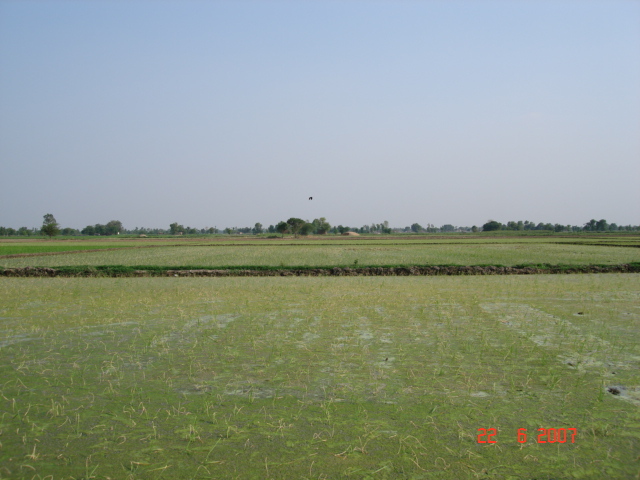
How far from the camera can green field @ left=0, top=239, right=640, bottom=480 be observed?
345 centimetres

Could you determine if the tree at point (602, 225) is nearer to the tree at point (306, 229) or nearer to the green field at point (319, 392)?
the tree at point (306, 229)

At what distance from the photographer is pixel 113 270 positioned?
64.4 ft

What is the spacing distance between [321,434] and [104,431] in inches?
74.1

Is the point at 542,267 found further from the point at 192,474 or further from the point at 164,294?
the point at 192,474

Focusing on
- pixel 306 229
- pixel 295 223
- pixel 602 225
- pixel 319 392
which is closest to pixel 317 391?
pixel 319 392

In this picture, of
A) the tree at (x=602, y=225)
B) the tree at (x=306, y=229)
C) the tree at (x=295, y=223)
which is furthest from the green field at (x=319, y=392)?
the tree at (x=602, y=225)

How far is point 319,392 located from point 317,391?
41 mm

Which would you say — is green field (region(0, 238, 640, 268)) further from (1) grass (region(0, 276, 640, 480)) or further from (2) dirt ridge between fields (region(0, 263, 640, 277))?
(1) grass (region(0, 276, 640, 480))

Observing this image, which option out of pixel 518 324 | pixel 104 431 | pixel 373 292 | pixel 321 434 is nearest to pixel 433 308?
pixel 518 324
